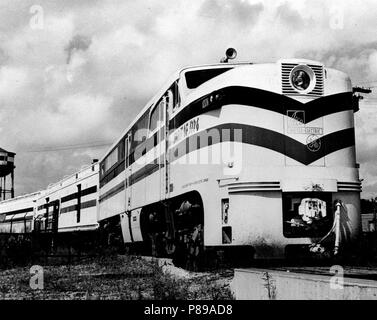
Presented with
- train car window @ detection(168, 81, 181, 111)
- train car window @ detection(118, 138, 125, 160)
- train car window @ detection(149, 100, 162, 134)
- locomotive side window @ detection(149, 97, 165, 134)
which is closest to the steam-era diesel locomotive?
train car window @ detection(168, 81, 181, 111)

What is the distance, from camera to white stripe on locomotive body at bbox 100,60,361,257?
676cm

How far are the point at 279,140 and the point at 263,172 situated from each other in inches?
21.6

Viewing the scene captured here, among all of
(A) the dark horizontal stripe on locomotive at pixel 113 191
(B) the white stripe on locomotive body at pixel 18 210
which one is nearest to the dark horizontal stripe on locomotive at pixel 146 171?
(A) the dark horizontal stripe on locomotive at pixel 113 191

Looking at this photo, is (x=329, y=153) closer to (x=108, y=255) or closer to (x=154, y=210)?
(x=154, y=210)

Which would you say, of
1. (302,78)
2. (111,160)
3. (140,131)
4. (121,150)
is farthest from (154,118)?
(111,160)

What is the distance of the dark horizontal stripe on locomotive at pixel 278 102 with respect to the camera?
283 inches

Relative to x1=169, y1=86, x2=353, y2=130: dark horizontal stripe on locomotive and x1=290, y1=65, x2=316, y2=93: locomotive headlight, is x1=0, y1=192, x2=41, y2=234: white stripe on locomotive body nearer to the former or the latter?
x1=169, y1=86, x2=353, y2=130: dark horizontal stripe on locomotive

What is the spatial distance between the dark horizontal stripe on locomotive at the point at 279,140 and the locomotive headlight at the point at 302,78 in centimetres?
75

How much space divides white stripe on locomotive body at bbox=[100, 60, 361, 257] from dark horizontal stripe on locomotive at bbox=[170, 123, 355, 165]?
2.1 inches

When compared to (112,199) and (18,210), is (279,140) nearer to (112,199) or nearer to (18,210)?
(112,199)

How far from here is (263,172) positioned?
6.87 m

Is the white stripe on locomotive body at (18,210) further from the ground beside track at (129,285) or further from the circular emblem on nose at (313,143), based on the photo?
the circular emblem on nose at (313,143)

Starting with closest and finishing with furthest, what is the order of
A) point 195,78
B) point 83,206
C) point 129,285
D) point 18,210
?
point 129,285 → point 195,78 → point 83,206 → point 18,210
